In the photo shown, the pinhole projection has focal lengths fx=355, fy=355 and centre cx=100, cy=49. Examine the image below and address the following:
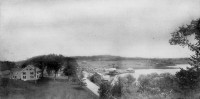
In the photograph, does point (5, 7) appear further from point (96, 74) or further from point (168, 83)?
point (168, 83)

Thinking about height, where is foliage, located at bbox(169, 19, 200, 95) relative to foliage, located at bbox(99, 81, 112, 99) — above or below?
above

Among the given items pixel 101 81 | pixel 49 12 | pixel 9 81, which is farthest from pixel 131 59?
pixel 9 81

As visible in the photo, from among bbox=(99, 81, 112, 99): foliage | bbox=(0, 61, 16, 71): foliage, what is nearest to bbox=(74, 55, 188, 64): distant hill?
bbox=(99, 81, 112, 99): foliage

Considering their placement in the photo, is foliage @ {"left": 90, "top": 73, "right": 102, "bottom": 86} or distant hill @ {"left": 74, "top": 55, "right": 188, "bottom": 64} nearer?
distant hill @ {"left": 74, "top": 55, "right": 188, "bottom": 64}

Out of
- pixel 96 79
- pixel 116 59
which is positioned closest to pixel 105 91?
pixel 96 79

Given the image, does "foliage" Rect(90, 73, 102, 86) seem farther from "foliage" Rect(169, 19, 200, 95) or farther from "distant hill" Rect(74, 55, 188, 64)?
"foliage" Rect(169, 19, 200, 95)

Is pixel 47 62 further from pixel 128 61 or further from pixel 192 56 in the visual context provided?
pixel 192 56

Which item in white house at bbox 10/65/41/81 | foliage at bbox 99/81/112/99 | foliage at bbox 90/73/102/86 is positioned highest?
white house at bbox 10/65/41/81
